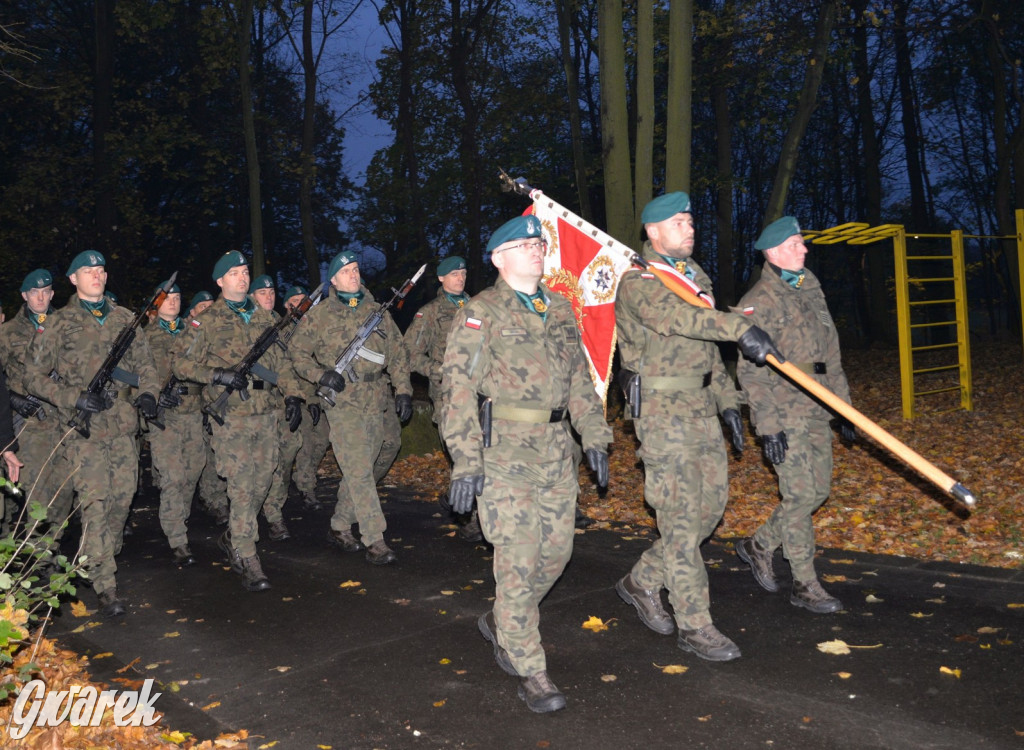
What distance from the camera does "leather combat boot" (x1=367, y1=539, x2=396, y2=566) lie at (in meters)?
8.21

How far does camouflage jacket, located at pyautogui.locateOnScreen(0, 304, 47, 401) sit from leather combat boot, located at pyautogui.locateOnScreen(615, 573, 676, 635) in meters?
6.35

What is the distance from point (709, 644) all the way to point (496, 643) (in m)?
1.19

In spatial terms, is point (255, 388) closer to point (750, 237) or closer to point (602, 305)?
point (602, 305)

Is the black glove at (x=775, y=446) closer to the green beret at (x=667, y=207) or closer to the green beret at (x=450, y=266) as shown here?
the green beret at (x=667, y=207)

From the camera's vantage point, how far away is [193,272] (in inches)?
1236

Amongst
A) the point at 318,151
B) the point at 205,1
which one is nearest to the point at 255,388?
the point at 205,1

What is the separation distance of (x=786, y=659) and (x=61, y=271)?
25.7 meters

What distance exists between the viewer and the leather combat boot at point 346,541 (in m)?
8.79

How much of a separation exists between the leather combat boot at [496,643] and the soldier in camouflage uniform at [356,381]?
9.01 feet

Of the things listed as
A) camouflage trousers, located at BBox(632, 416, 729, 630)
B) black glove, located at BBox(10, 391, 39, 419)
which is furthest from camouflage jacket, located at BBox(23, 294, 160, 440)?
camouflage trousers, located at BBox(632, 416, 729, 630)

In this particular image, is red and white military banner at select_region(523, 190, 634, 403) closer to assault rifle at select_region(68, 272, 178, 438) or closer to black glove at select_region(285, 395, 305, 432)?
black glove at select_region(285, 395, 305, 432)

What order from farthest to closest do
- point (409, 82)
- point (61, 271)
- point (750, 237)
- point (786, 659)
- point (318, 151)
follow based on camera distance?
point (750, 237)
point (318, 151)
point (409, 82)
point (61, 271)
point (786, 659)

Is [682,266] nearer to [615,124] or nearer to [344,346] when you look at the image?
[344,346]

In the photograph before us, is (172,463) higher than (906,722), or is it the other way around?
(172,463)
